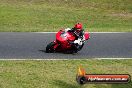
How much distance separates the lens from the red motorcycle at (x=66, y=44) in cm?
1423

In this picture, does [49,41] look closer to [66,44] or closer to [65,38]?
[66,44]

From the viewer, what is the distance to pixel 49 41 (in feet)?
54.6

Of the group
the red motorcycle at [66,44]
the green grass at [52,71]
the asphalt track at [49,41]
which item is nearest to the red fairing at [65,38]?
the red motorcycle at [66,44]

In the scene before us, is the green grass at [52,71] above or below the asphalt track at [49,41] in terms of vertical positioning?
above

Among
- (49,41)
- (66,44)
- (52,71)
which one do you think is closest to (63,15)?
(49,41)

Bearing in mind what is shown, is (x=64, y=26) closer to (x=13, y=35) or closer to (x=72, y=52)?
(x=13, y=35)

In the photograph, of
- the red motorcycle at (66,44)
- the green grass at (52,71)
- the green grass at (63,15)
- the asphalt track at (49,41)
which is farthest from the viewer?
the green grass at (63,15)

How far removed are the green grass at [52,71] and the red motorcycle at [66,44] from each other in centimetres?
126

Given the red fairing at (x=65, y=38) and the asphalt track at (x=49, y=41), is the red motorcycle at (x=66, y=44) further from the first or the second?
the asphalt track at (x=49, y=41)

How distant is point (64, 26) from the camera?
68.0 ft

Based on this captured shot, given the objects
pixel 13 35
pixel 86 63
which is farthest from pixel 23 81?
pixel 13 35

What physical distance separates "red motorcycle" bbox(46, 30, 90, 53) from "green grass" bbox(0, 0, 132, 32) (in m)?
4.53

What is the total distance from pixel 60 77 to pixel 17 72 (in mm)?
1147

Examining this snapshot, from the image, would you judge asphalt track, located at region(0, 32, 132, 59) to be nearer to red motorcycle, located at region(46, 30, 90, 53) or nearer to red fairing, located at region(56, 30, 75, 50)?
red motorcycle, located at region(46, 30, 90, 53)
